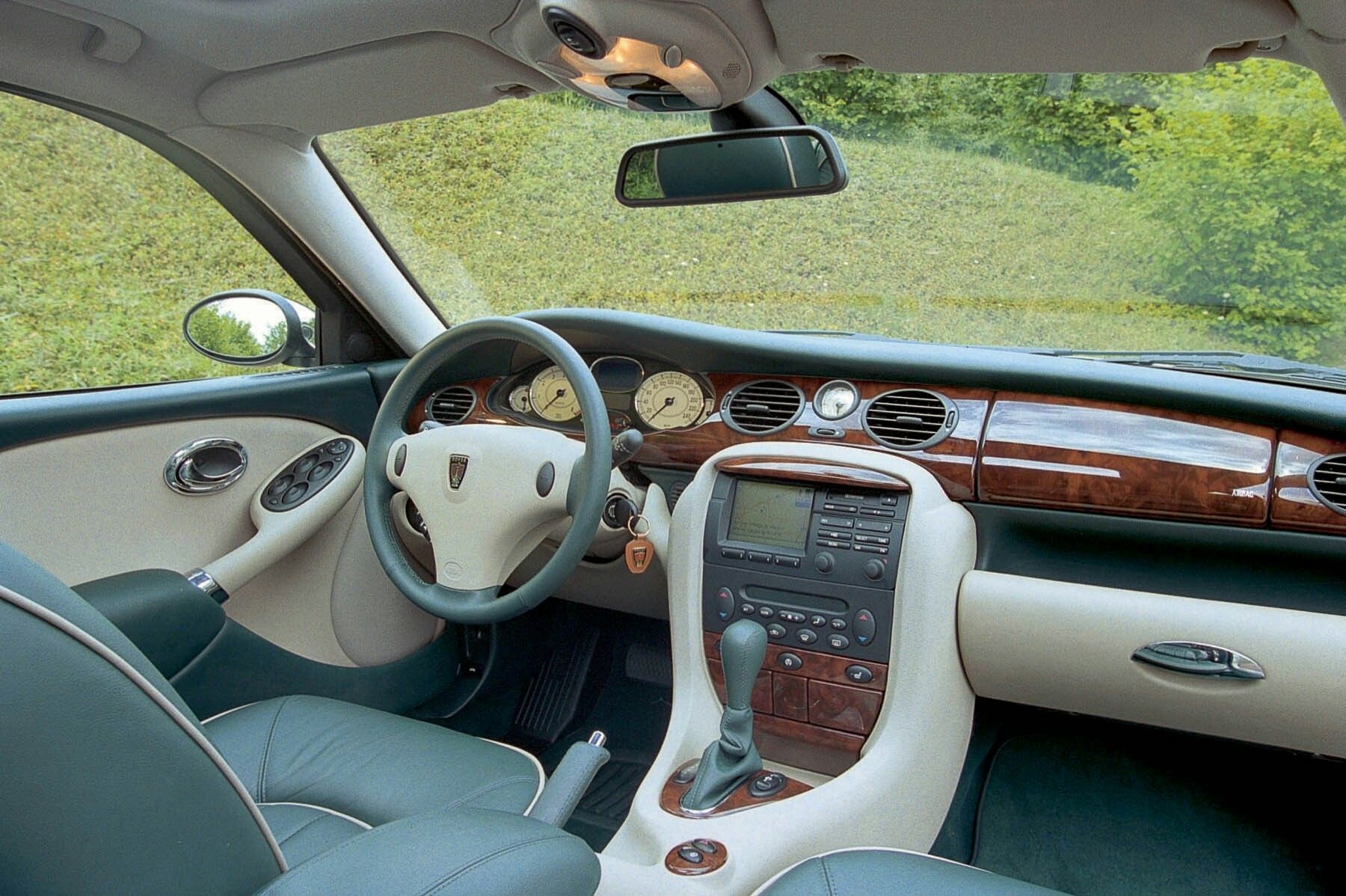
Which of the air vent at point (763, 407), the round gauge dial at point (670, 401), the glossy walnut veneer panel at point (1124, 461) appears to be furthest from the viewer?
the round gauge dial at point (670, 401)

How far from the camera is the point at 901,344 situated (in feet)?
7.07

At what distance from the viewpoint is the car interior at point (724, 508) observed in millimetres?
1654

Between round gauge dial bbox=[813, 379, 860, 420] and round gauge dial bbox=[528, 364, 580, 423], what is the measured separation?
0.61m

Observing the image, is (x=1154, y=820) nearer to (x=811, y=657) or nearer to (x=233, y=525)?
(x=811, y=657)

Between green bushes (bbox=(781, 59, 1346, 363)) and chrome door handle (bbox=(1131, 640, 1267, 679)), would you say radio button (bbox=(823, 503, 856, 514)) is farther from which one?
green bushes (bbox=(781, 59, 1346, 363))

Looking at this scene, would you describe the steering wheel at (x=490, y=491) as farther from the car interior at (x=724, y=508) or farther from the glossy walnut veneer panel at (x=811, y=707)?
the glossy walnut veneer panel at (x=811, y=707)

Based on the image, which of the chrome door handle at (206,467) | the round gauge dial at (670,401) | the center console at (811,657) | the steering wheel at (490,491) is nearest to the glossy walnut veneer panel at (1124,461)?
the center console at (811,657)

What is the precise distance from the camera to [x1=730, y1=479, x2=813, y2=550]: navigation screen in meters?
1.99

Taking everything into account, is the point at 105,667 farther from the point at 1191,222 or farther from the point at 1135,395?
the point at 1191,222

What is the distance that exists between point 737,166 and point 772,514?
79cm

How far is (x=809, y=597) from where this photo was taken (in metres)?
1.96

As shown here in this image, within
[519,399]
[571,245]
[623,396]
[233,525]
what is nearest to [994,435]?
[623,396]

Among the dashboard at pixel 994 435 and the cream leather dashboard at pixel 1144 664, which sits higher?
the dashboard at pixel 994 435

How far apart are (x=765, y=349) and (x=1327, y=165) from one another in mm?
1292
